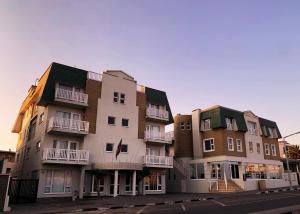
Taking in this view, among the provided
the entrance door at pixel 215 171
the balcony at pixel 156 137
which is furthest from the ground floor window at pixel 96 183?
the entrance door at pixel 215 171

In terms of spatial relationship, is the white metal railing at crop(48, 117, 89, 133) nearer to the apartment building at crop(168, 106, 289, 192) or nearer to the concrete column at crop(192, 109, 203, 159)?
the apartment building at crop(168, 106, 289, 192)

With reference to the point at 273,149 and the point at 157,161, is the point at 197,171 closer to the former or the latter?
the point at 157,161

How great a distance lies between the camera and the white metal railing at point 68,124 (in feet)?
85.8

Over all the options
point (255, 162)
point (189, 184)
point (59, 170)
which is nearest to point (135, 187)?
point (59, 170)

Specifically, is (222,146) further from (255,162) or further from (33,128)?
(33,128)

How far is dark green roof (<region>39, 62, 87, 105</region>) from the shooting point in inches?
1060

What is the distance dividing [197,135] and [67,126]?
67.6 feet

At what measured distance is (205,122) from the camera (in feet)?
132

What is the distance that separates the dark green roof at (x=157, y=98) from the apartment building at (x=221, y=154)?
6.45 meters

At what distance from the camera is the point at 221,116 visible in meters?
37.7

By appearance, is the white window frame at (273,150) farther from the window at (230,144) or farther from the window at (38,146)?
the window at (38,146)

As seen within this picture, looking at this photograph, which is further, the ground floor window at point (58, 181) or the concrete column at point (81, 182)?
the concrete column at point (81, 182)

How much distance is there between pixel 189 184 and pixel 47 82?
78.1 feet

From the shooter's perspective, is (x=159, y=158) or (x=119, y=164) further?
(x=159, y=158)
